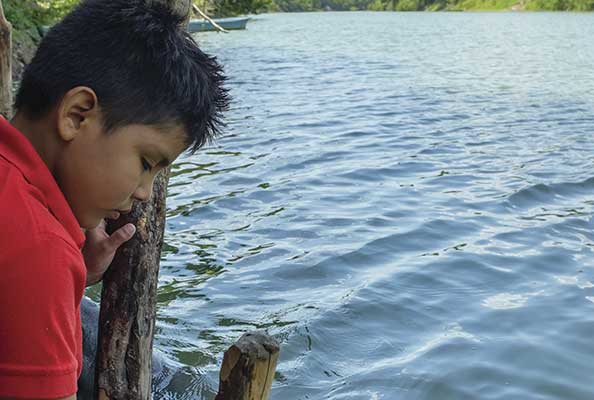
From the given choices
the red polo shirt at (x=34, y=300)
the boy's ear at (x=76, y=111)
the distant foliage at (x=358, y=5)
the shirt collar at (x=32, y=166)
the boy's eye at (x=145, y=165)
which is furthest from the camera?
the distant foliage at (x=358, y=5)

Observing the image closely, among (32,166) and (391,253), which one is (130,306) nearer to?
(32,166)

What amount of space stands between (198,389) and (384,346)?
1.47 m

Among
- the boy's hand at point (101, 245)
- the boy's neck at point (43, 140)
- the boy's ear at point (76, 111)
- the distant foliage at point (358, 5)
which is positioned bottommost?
the distant foliage at point (358, 5)

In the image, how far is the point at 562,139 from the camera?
1238cm

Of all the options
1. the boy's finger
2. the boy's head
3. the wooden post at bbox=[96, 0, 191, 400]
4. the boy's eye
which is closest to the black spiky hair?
the boy's head

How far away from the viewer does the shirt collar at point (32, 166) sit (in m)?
1.88

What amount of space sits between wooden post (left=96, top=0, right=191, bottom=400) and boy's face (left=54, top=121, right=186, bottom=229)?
1.01 metres

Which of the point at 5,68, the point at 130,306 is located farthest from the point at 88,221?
the point at 5,68

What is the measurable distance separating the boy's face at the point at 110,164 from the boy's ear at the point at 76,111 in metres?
0.02

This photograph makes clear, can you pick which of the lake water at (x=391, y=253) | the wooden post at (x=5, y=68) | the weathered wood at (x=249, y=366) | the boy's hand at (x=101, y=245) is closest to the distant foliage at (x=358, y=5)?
the lake water at (x=391, y=253)

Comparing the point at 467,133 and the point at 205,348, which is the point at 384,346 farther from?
the point at 467,133

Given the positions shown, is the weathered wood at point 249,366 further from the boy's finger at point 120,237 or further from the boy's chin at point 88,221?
the boy's chin at point 88,221

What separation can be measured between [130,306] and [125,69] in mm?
1340

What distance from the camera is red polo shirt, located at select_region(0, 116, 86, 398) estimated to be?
1.71 meters
